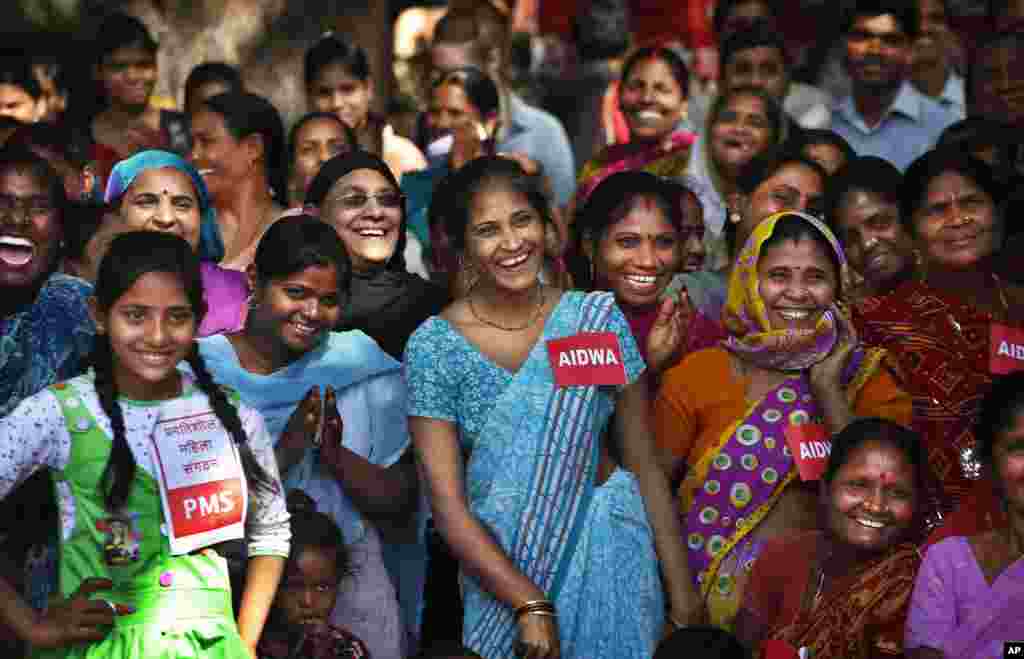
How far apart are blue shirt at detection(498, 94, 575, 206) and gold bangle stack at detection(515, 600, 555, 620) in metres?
3.52

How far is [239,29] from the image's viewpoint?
9.00 meters

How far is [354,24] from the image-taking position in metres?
9.33

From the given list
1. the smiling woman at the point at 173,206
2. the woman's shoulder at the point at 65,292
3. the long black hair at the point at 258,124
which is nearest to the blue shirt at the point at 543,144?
the long black hair at the point at 258,124

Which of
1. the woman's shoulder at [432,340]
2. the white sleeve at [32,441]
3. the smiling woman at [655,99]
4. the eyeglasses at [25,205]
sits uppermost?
the smiling woman at [655,99]

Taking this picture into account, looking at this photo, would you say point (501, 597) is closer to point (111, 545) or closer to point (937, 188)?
point (111, 545)

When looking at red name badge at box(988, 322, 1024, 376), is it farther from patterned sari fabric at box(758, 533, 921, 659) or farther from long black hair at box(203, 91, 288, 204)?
long black hair at box(203, 91, 288, 204)

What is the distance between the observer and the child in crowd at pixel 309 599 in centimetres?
500

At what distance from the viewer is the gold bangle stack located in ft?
15.3

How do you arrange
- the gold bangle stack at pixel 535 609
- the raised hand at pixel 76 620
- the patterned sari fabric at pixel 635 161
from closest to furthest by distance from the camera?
the raised hand at pixel 76 620
the gold bangle stack at pixel 535 609
the patterned sari fabric at pixel 635 161

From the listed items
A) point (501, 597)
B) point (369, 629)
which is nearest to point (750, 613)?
point (501, 597)

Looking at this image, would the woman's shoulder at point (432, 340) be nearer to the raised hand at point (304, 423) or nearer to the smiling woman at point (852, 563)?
the raised hand at point (304, 423)

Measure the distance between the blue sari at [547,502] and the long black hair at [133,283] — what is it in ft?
1.52

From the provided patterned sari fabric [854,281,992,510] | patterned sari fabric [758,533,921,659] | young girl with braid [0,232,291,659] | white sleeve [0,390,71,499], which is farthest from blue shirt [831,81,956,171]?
white sleeve [0,390,71,499]

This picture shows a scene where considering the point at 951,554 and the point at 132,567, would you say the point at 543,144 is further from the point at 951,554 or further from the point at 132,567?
the point at 132,567
